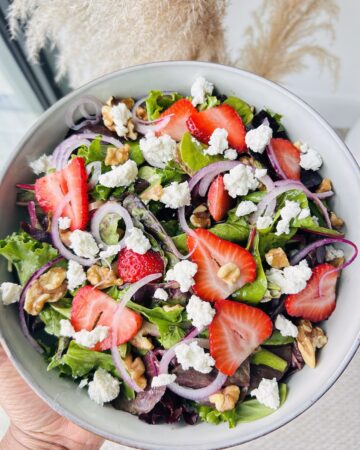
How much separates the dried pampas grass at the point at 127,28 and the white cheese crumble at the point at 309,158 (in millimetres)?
351

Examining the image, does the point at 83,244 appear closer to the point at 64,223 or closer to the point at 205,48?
the point at 64,223

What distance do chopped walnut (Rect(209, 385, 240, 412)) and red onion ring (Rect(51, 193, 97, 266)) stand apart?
0.33 m

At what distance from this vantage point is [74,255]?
3.13 feet

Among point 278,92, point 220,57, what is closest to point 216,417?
point 278,92

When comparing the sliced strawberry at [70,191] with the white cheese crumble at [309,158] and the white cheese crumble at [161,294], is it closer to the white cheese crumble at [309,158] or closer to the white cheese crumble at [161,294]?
the white cheese crumble at [161,294]

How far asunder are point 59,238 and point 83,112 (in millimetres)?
268

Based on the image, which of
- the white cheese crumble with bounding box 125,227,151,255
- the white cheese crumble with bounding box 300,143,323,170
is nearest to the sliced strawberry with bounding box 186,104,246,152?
the white cheese crumble with bounding box 300,143,323,170

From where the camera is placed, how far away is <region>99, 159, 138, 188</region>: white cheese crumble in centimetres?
93

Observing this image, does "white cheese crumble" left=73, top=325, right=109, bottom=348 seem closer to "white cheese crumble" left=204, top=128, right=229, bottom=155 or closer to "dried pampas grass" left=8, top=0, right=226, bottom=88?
"white cheese crumble" left=204, top=128, right=229, bottom=155

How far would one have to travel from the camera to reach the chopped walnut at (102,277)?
0.92m

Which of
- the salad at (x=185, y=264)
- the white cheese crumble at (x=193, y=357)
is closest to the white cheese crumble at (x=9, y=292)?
the salad at (x=185, y=264)

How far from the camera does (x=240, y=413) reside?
0.92 m

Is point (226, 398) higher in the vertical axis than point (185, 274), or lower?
lower

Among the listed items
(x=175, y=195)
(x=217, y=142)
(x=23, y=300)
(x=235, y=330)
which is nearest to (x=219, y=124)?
(x=217, y=142)
